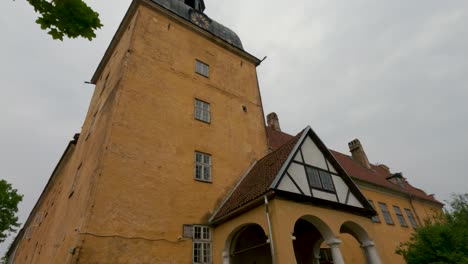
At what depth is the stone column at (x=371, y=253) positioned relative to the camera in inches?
418

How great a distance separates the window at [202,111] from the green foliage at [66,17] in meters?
9.34

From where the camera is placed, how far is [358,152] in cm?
2773

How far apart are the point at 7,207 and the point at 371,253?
3098 cm

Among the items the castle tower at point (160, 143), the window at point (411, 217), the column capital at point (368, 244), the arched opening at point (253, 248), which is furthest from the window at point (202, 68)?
the window at point (411, 217)

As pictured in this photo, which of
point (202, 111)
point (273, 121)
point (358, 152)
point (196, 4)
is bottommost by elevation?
point (202, 111)

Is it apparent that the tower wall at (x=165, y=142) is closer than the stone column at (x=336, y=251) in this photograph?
Yes

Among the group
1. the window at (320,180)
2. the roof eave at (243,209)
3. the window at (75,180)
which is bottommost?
the roof eave at (243,209)

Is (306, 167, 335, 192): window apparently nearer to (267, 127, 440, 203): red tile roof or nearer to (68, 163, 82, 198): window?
(267, 127, 440, 203): red tile roof

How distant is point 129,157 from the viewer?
1005cm

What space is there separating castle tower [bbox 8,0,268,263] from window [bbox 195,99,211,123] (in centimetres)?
6

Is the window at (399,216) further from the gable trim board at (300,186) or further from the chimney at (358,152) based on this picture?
the gable trim board at (300,186)

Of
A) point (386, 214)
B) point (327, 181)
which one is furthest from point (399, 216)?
point (327, 181)

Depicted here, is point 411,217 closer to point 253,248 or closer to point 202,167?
point 253,248

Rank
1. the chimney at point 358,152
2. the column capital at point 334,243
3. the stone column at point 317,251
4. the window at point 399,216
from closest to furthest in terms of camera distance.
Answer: the column capital at point 334,243, the stone column at point 317,251, the window at point 399,216, the chimney at point 358,152
